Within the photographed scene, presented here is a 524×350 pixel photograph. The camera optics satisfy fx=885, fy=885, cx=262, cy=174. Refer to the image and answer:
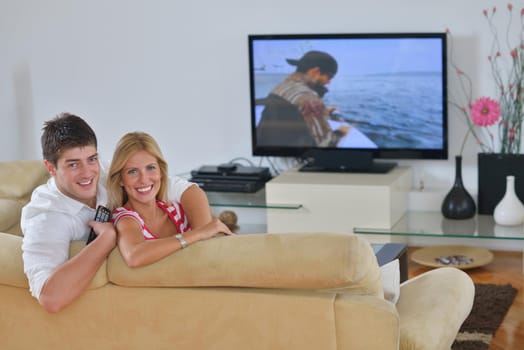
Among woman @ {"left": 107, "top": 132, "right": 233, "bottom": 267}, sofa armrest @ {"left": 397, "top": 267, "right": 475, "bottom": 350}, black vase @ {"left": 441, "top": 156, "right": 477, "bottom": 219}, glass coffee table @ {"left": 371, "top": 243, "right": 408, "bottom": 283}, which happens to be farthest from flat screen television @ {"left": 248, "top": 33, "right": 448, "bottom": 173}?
woman @ {"left": 107, "top": 132, "right": 233, "bottom": 267}

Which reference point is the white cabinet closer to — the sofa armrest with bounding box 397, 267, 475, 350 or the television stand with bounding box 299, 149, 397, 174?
the television stand with bounding box 299, 149, 397, 174

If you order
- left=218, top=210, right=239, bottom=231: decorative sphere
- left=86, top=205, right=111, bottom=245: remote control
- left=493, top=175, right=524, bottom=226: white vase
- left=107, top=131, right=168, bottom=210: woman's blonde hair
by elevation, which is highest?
left=107, top=131, right=168, bottom=210: woman's blonde hair

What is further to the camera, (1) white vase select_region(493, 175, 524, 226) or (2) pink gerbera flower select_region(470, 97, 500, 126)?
(2) pink gerbera flower select_region(470, 97, 500, 126)

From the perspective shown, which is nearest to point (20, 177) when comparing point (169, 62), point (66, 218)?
point (66, 218)

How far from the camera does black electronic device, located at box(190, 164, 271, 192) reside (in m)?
5.60

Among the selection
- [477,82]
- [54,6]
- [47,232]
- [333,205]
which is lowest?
[333,205]

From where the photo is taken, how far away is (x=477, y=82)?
17.3 feet

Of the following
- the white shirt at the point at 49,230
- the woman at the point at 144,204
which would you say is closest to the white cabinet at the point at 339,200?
the woman at the point at 144,204

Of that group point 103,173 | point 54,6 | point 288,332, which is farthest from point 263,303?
point 54,6

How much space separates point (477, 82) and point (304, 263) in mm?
3279

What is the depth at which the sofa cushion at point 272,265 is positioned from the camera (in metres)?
2.29

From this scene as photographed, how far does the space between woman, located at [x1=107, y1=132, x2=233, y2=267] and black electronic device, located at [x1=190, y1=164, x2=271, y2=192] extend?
240 centimetres

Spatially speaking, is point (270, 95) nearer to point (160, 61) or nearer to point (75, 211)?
point (160, 61)

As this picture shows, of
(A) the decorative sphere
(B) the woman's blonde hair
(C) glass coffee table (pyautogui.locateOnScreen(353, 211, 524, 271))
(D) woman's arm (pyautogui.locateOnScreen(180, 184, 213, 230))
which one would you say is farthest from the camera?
(A) the decorative sphere
